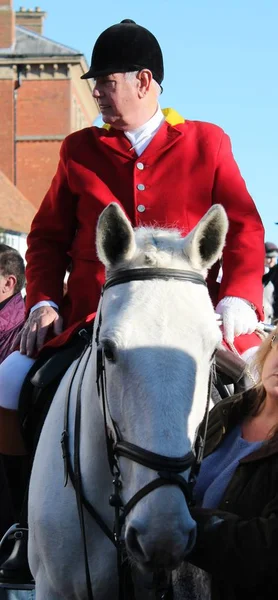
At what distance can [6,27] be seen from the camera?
2128 inches

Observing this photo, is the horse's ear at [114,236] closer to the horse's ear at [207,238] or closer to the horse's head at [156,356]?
the horse's head at [156,356]

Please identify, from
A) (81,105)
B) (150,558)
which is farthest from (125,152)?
(81,105)

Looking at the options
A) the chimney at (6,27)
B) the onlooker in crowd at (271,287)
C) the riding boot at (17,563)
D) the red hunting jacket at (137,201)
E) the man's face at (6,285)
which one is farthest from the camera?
the chimney at (6,27)

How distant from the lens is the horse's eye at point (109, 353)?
11.7 feet

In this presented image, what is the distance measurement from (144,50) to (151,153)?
538 millimetres

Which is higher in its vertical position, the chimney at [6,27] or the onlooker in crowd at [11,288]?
the chimney at [6,27]

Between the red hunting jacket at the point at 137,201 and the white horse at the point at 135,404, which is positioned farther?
the red hunting jacket at the point at 137,201

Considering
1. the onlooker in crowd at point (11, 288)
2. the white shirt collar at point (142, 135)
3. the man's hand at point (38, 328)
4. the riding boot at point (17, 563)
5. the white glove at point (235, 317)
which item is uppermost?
the white shirt collar at point (142, 135)

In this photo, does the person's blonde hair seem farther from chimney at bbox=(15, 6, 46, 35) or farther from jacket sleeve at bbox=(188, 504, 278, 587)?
chimney at bbox=(15, 6, 46, 35)

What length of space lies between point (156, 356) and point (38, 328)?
1.68 m

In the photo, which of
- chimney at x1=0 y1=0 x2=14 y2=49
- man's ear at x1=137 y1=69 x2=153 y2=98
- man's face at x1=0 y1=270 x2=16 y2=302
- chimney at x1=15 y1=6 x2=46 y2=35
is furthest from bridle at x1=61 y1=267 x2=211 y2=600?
chimney at x1=15 y1=6 x2=46 y2=35

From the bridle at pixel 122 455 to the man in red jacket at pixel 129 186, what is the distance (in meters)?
0.58

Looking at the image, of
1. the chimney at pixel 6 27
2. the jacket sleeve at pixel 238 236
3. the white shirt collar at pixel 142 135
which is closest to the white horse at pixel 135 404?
the jacket sleeve at pixel 238 236

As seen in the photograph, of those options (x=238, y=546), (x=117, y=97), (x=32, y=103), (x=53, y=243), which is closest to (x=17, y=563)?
(x=53, y=243)
